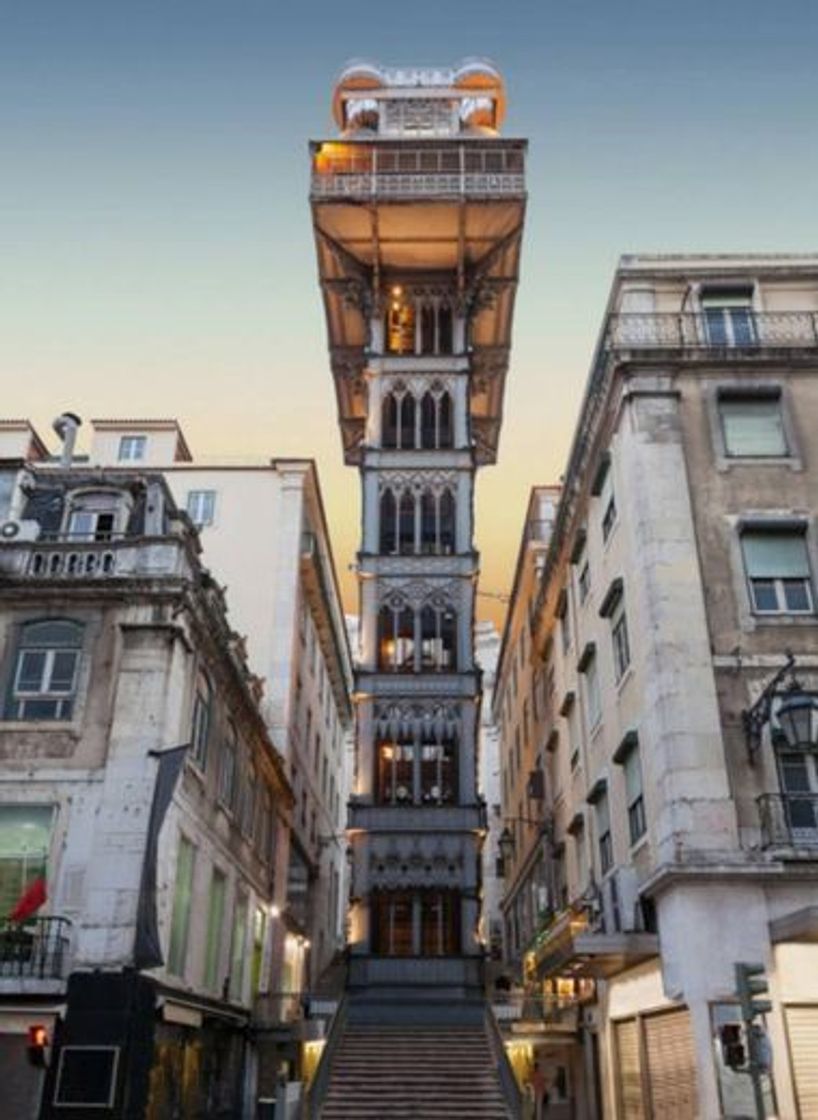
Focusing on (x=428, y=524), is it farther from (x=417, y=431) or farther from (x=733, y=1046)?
A: (x=733, y=1046)

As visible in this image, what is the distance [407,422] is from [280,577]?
33.8 ft

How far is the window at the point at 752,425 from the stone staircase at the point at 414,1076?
1565cm

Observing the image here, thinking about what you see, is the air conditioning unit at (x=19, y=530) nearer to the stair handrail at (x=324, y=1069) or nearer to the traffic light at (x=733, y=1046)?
the stair handrail at (x=324, y=1069)

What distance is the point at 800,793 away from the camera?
57.8ft

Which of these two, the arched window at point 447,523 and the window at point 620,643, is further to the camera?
the arched window at point 447,523

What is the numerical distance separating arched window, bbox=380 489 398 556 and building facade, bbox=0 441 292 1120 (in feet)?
47.7

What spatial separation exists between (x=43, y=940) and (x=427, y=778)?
1976 centimetres

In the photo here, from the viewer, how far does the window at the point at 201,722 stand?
915 inches

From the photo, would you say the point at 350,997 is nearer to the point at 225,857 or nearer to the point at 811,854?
the point at 225,857

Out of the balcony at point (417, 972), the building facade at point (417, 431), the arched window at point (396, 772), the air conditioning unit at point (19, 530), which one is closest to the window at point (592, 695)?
the building facade at point (417, 431)

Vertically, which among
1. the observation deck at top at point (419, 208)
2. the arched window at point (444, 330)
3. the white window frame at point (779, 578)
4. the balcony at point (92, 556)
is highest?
the observation deck at top at point (419, 208)

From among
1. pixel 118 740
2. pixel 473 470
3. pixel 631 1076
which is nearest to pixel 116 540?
pixel 118 740

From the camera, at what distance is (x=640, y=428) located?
21844 mm

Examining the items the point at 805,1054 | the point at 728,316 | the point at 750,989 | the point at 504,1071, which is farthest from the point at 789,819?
the point at 728,316
